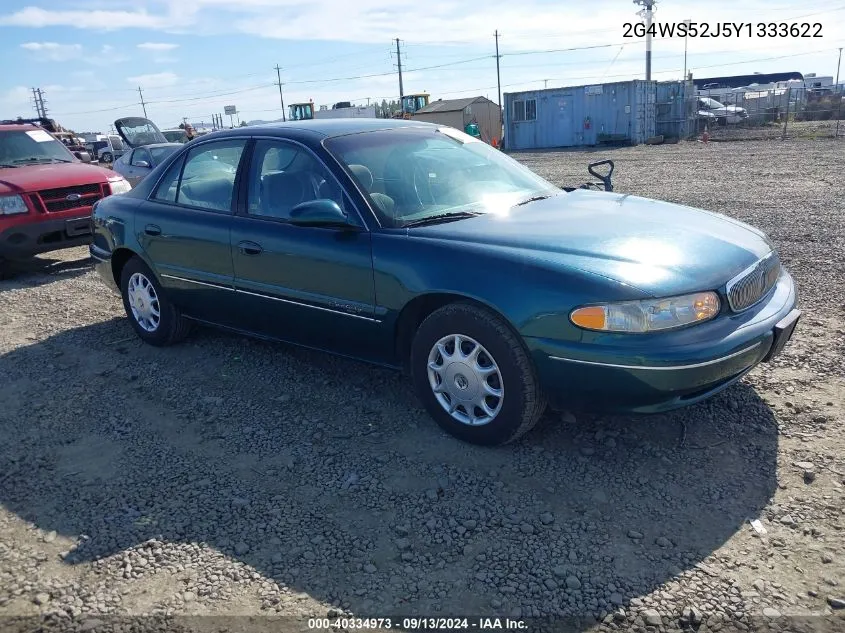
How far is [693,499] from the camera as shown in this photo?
Result: 314 cm

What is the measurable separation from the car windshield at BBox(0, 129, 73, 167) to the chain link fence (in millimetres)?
25015

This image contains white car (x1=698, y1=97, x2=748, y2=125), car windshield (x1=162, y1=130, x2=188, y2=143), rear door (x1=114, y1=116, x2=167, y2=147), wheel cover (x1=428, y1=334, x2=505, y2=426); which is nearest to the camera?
wheel cover (x1=428, y1=334, x2=505, y2=426)

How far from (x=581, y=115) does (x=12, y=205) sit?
27.5 metres

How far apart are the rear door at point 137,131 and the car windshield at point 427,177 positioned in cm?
1668

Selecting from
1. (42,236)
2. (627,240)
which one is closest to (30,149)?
(42,236)

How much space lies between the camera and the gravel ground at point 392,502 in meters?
2.65

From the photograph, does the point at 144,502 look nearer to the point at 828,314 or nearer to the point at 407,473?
the point at 407,473

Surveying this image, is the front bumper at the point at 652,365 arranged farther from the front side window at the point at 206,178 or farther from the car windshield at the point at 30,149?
the car windshield at the point at 30,149

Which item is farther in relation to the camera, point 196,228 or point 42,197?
point 42,197

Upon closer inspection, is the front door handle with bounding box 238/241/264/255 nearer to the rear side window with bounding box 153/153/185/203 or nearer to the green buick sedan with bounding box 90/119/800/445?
the green buick sedan with bounding box 90/119/800/445

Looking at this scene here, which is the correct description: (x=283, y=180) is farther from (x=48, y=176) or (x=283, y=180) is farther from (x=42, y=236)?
(x=48, y=176)

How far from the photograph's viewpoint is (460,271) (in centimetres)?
349

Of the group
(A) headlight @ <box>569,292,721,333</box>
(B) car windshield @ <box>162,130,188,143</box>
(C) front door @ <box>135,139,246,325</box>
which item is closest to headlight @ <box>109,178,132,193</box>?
(C) front door @ <box>135,139,246,325</box>

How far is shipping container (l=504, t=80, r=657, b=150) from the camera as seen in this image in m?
30.3
